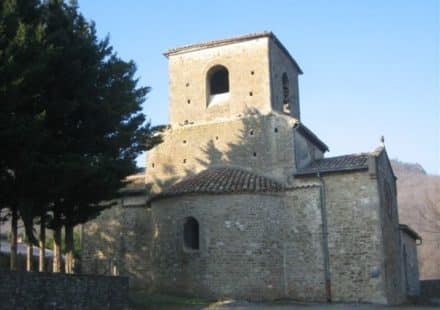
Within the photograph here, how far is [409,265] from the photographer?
27406mm

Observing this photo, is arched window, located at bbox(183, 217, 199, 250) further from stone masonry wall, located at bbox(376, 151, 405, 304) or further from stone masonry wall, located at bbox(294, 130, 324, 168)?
stone masonry wall, located at bbox(376, 151, 405, 304)

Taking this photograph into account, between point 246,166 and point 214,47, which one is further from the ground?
point 214,47

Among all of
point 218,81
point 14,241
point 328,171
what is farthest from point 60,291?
point 218,81

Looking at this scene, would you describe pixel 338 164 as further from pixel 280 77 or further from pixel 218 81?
pixel 218 81

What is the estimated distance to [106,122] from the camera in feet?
51.7

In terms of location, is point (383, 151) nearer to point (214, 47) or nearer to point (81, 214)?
point (214, 47)

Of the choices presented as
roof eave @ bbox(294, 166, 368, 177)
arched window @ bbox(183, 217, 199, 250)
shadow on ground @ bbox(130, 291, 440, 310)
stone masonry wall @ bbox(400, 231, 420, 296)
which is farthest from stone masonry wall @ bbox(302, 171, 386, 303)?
stone masonry wall @ bbox(400, 231, 420, 296)

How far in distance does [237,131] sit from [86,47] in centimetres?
834

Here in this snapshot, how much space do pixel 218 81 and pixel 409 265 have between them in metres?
13.1

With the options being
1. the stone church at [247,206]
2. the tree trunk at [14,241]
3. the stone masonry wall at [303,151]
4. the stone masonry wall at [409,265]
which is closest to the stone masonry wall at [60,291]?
the tree trunk at [14,241]

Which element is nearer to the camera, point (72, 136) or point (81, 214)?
point (72, 136)

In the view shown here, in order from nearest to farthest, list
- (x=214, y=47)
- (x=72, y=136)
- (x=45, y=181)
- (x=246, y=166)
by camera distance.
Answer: (x=45, y=181)
(x=72, y=136)
(x=246, y=166)
(x=214, y=47)

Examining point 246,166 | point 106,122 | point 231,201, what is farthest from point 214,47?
point 106,122

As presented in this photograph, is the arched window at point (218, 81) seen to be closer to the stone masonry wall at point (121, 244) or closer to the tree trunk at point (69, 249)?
the stone masonry wall at point (121, 244)
